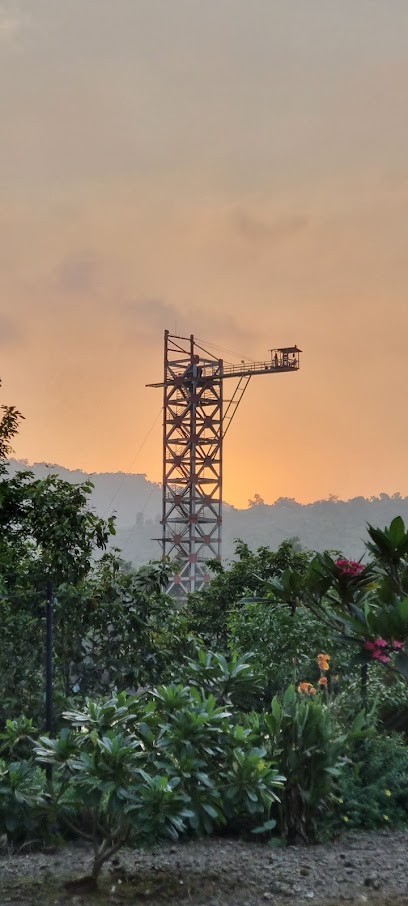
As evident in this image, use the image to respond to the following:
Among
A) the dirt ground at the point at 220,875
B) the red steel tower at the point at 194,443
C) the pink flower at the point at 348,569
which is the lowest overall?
the dirt ground at the point at 220,875

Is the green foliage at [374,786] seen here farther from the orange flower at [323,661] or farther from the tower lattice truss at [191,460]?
the tower lattice truss at [191,460]

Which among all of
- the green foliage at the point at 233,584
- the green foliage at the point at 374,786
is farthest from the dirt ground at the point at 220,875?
the green foliage at the point at 233,584

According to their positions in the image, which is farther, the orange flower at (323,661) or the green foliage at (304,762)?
the orange flower at (323,661)

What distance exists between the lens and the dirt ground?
5.71 metres

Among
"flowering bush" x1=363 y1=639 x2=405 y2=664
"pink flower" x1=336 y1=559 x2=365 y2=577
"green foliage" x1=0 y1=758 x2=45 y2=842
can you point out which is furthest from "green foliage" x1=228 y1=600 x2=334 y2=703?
"green foliage" x1=0 y1=758 x2=45 y2=842

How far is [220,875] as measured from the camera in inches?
236

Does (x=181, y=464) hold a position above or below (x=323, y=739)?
above

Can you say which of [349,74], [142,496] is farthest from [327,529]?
[349,74]

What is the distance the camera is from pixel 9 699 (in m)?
8.65

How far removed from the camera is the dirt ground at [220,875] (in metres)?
5.71

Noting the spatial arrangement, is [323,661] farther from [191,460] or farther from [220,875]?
[191,460]

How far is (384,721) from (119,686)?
2548mm

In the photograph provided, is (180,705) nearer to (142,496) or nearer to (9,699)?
(9,699)

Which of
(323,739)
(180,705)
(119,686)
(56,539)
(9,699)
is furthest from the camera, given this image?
(56,539)
